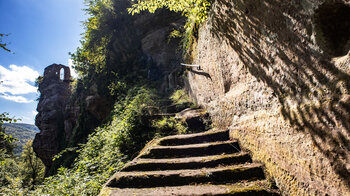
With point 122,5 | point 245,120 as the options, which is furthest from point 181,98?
point 122,5

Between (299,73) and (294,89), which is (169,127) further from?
(299,73)

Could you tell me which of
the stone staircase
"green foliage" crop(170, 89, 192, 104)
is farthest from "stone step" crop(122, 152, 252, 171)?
"green foliage" crop(170, 89, 192, 104)

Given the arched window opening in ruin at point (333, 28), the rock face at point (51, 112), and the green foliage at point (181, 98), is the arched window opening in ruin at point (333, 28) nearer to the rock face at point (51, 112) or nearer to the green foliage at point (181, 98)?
the green foliage at point (181, 98)

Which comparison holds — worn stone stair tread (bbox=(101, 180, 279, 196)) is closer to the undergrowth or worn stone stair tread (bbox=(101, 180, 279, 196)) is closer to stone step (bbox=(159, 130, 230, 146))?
stone step (bbox=(159, 130, 230, 146))

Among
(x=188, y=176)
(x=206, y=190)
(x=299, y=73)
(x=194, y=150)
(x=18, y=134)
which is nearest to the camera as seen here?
(x=299, y=73)

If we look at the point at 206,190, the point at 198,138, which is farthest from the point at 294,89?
the point at 198,138

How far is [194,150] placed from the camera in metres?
3.07

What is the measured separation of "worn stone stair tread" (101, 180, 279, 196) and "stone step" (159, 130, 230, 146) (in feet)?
4.10

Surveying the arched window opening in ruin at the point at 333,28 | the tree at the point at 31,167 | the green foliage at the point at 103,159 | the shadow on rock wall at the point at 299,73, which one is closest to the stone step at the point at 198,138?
the green foliage at the point at 103,159

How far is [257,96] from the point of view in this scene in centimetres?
239

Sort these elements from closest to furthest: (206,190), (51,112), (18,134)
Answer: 1. (206,190)
2. (51,112)
3. (18,134)

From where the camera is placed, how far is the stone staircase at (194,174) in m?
2.06

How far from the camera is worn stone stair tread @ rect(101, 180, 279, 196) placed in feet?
6.28

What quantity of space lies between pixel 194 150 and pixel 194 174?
2.39 ft
